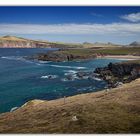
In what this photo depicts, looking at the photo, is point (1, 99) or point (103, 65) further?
point (103, 65)

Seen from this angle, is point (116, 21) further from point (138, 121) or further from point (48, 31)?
point (138, 121)

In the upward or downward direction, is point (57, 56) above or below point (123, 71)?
above

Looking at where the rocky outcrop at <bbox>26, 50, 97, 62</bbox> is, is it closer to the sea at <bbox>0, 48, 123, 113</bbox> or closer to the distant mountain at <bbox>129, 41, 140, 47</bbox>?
the sea at <bbox>0, 48, 123, 113</bbox>

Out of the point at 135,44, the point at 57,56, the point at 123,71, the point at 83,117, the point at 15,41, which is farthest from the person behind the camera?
the point at 57,56

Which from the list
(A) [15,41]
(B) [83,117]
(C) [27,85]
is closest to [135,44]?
(B) [83,117]

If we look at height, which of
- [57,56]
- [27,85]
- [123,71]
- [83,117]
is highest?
[57,56]

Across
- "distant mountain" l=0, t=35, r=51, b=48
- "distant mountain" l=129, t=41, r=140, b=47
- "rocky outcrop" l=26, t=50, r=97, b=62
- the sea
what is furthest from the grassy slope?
"rocky outcrop" l=26, t=50, r=97, b=62

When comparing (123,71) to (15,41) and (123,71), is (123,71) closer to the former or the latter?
(123,71)
